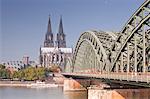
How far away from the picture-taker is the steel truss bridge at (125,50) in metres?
48.5

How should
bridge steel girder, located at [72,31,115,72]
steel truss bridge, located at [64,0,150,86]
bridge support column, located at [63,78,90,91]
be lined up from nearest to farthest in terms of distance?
steel truss bridge, located at [64,0,150,86] < bridge steel girder, located at [72,31,115,72] < bridge support column, located at [63,78,90,91]

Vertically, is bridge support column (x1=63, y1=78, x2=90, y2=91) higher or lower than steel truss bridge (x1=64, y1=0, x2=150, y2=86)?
lower

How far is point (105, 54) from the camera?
76.6 m

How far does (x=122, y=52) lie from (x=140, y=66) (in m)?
3.30

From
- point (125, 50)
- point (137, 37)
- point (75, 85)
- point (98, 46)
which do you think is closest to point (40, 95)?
point (75, 85)

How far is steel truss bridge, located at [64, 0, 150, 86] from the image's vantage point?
48.5 meters

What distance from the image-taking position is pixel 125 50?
5966 cm

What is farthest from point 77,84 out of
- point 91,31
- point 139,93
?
point 139,93

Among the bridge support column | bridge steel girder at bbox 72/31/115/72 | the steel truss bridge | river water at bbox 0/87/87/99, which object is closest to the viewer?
the steel truss bridge

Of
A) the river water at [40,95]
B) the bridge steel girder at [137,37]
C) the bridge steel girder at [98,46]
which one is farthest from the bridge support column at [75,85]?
the bridge steel girder at [137,37]

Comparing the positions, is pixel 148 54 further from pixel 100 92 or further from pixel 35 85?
pixel 35 85

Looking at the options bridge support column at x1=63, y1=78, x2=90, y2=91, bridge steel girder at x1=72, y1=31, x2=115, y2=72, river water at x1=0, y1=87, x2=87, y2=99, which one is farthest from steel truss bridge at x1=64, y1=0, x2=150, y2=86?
river water at x1=0, y1=87, x2=87, y2=99

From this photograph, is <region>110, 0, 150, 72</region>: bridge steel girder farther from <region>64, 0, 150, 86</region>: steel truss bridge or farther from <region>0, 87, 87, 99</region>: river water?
<region>0, 87, 87, 99</region>: river water

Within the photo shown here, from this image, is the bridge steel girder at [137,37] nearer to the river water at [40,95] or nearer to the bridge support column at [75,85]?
the river water at [40,95]
